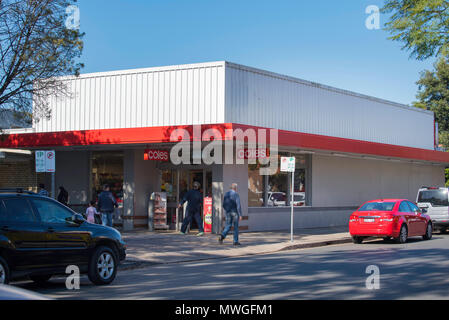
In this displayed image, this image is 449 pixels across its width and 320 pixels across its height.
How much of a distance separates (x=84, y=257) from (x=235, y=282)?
2.82 meters

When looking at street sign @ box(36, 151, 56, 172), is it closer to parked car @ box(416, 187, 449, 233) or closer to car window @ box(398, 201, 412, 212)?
car window @ box(398, 201, 412, 212)

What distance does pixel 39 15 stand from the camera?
644 inches

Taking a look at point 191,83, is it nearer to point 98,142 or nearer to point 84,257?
point 98,142

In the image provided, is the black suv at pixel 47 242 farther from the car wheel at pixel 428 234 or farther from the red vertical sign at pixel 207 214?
the car wheel at pixel 428 234

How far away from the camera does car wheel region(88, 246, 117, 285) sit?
35.1 ft

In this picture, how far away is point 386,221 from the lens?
18953mm

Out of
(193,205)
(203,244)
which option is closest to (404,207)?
(203,244)

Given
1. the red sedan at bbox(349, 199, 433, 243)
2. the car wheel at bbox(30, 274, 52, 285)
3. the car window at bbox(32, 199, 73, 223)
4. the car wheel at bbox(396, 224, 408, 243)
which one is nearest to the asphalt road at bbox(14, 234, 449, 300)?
the car wheel at bbox(30, 274, 52, 285)

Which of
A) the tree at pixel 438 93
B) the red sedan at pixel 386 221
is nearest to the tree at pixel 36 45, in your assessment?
the red sedan at pixel 386 221

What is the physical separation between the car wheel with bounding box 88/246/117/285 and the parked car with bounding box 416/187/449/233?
54.0ft

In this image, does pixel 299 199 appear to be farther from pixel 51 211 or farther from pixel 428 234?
pixel 51 211

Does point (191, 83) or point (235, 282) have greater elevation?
point (191, 83)

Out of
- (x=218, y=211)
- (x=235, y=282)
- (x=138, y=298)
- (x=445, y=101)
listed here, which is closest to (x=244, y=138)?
(x=218, y=211)

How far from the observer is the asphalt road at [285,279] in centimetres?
938
